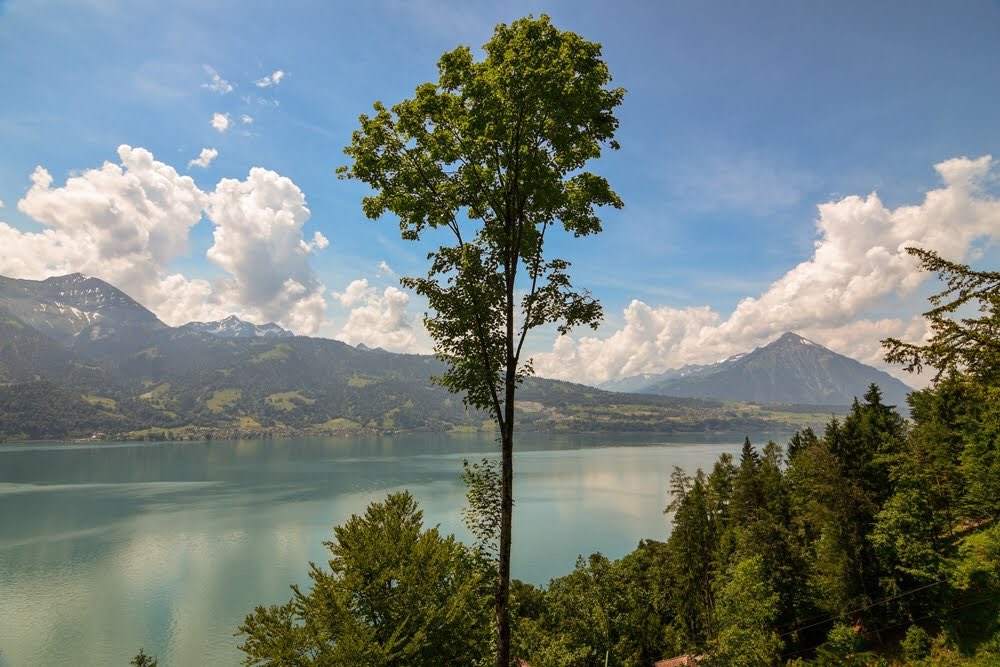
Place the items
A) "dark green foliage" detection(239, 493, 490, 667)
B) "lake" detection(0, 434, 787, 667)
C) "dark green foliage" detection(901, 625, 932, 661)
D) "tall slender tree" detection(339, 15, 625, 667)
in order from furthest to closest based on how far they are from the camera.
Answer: "lake" detection(0, 434, 787, 667)
"dark green foliage" detection(901, 625, 932, 661)
"dark green foliage" detection(239, 493, 490, 667)
"tall slender tree" detection(339, 15, 625, 667)

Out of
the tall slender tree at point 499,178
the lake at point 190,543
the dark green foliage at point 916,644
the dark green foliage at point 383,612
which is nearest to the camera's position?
the tall slender tree at point 499,178

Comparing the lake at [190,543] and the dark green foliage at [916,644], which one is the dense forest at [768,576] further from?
the lake at [190,543]

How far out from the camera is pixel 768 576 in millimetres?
36000

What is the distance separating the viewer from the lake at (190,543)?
2235 inches

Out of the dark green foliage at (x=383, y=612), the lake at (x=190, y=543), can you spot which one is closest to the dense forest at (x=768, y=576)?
the dark green foliage at (x=383, y=612)

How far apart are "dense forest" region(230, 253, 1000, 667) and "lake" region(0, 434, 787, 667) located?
33.8 meters

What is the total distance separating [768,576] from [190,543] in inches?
4085

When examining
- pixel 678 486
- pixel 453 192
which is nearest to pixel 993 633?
pixel 678 486

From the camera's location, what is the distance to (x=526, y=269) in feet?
38.0

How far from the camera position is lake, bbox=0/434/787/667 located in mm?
56781

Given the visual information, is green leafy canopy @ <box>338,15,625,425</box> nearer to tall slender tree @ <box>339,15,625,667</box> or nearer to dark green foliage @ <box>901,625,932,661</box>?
tall slender tree @ <box>339,15,625,667</box>

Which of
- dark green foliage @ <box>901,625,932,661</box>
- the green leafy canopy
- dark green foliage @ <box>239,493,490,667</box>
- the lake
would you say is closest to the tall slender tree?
the green leafy canopy

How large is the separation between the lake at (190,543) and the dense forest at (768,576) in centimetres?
3382

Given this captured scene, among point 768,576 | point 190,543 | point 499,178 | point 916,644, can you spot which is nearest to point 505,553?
point 499,178
